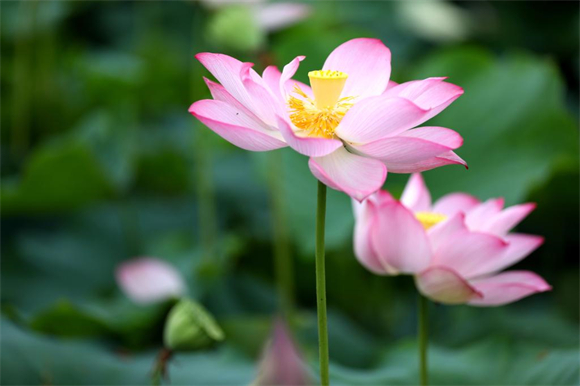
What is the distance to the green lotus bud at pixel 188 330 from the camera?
474 mm

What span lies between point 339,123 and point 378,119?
0.10 feet

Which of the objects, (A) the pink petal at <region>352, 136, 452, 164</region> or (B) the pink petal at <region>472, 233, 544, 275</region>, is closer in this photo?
(A) the pink petal at <region>352, 136, 452, 164</region>

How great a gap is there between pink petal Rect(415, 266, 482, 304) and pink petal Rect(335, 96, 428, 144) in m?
0.12

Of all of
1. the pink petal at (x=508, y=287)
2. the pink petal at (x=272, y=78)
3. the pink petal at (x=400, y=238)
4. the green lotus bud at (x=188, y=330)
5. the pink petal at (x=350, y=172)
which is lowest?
the green lotus bud at (x=188, y=330)

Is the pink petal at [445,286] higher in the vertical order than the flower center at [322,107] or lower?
lower

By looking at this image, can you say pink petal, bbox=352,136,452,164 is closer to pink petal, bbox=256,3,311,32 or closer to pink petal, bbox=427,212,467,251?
pink petal, bbox=427,212,467,251

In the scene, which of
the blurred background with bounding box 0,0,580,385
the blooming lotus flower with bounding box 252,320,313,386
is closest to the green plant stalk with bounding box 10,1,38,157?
the blurred background with bounding box 0,0,580,385

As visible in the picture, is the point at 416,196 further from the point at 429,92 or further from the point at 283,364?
the point at 283,364

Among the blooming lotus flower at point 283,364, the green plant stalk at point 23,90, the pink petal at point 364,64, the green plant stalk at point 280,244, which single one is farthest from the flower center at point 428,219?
the green plant stalk at point 23,90

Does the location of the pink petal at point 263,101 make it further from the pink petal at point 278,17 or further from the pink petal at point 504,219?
the pink petal at point 278,17

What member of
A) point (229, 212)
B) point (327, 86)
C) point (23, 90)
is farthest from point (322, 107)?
point (23, 90)

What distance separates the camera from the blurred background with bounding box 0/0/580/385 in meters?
0.64

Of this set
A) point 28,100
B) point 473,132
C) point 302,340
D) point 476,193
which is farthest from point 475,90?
point 28,100

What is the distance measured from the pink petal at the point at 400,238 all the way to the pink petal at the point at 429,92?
0.26 feet
